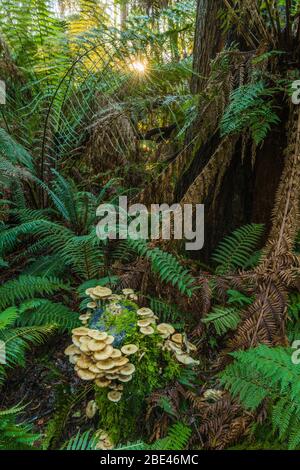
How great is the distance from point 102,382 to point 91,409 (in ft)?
0.59

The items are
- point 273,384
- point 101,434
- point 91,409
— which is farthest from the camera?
point 91,409

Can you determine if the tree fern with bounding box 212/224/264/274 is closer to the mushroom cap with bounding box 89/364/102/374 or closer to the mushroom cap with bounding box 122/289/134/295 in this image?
the mushroom cap with bounding box 122/289/134/295

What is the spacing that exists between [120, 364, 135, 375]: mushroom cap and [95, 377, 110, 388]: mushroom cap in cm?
8

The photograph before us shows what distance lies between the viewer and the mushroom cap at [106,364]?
1.51 metres

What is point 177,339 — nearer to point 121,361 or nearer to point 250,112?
point 121,361

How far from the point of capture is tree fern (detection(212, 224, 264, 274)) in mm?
2123

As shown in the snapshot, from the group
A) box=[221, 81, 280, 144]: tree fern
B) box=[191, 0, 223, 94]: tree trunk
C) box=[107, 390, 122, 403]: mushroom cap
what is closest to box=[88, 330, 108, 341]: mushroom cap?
box=[107, 390, 122, 403]: mushroom cap

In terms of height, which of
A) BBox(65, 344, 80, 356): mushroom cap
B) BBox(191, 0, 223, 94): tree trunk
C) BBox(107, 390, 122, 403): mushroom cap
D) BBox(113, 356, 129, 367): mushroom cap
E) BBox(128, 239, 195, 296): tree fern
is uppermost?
BBox(191, 0, 223, 94): tree trunk

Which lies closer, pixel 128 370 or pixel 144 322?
pixel 128 370

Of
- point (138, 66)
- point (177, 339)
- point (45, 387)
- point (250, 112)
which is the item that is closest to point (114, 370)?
point (177, 339)

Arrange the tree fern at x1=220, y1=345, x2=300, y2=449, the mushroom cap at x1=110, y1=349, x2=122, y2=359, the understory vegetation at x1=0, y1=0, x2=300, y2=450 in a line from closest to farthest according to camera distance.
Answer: the tree fern at x1=220, y1=345, x2=300, y2=449 → the understory vegetation at x1=0, y1=0, x2=300, y2=450 → the mushroom cap at x1=110, y1=349, x2=122, y2=359

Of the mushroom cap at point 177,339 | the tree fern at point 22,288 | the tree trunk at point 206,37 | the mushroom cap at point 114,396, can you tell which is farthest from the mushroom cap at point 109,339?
the tree trunk at point 206,37

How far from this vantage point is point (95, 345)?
5.14 ft

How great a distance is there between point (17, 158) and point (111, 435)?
6.69 feet
